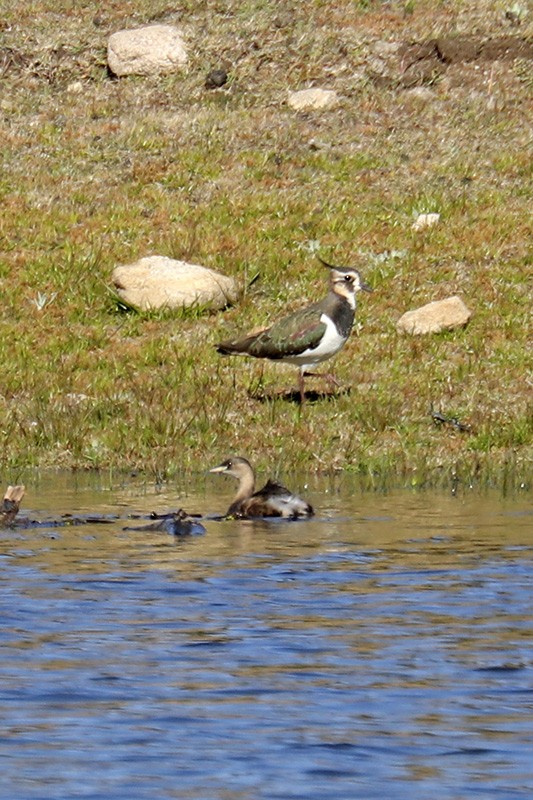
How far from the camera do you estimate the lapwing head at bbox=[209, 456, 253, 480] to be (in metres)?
14.6

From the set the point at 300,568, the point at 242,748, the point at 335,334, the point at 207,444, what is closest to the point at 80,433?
the point at 207,444

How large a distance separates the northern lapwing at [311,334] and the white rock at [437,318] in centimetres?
199

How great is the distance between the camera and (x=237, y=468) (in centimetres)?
1469

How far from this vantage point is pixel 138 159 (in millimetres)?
27656

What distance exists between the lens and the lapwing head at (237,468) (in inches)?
573

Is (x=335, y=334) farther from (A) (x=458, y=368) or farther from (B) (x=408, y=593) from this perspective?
(B) (x=408, y=593)

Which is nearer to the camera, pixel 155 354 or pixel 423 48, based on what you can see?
pixel 155 354

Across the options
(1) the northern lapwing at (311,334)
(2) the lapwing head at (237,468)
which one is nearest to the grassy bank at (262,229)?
(1) the northern lapwing at (311,334)

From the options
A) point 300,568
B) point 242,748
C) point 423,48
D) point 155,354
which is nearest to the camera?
point 242,748

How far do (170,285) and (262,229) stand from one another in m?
2.68

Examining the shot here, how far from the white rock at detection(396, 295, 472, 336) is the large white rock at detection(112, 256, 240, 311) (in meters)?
2.45

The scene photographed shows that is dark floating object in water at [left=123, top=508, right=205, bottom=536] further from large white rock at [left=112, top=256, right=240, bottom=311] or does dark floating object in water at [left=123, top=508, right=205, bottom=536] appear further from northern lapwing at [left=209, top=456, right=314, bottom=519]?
large white rock at [left=112, top=256, right=240, bottom=311]

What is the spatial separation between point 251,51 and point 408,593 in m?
22.1

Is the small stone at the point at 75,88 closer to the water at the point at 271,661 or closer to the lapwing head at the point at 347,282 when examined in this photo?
the lapwing head at the point at 347,282
